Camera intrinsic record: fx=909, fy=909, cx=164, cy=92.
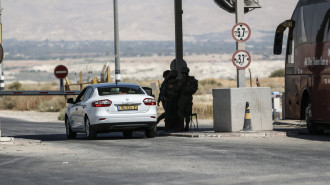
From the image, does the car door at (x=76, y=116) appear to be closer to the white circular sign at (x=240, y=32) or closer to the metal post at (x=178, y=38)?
the metal post at (x=178, y=38)

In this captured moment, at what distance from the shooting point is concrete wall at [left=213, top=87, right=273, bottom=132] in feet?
77.4

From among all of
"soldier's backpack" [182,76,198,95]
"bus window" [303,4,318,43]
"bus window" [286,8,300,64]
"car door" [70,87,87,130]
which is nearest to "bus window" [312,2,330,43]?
"bus window" [303,4,318,43]

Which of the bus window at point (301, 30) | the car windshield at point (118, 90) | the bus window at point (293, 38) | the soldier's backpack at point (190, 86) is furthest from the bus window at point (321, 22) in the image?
the car windshield at point (118, 90)

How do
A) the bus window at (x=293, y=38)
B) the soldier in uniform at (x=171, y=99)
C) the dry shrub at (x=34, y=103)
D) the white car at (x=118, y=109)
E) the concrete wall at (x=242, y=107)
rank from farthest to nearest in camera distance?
the dry shrub at (x=34, y=103)
the soldier in uniform at (x=171, y=99)
the bus window at (x=293, y=38)
the concrete wall at (x=242, y=107)
the white car at (x=118, y=109)

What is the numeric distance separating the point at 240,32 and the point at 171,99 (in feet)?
11.1

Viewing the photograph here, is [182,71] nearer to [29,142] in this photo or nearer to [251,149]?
[29,142]

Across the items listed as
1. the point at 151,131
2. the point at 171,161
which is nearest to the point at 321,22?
the point at 151,131

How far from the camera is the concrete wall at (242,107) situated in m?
23.6

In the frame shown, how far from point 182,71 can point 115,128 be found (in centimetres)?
362

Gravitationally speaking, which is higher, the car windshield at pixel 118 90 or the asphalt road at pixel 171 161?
the car windshield at pixel 118 90

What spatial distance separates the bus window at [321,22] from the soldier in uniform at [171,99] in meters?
4.69

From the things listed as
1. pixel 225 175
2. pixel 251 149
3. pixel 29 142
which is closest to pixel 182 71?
pixel 29 142

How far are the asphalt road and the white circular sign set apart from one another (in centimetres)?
316

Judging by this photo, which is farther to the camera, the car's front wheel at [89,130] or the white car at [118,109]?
the car's front wheel at [89,130]
